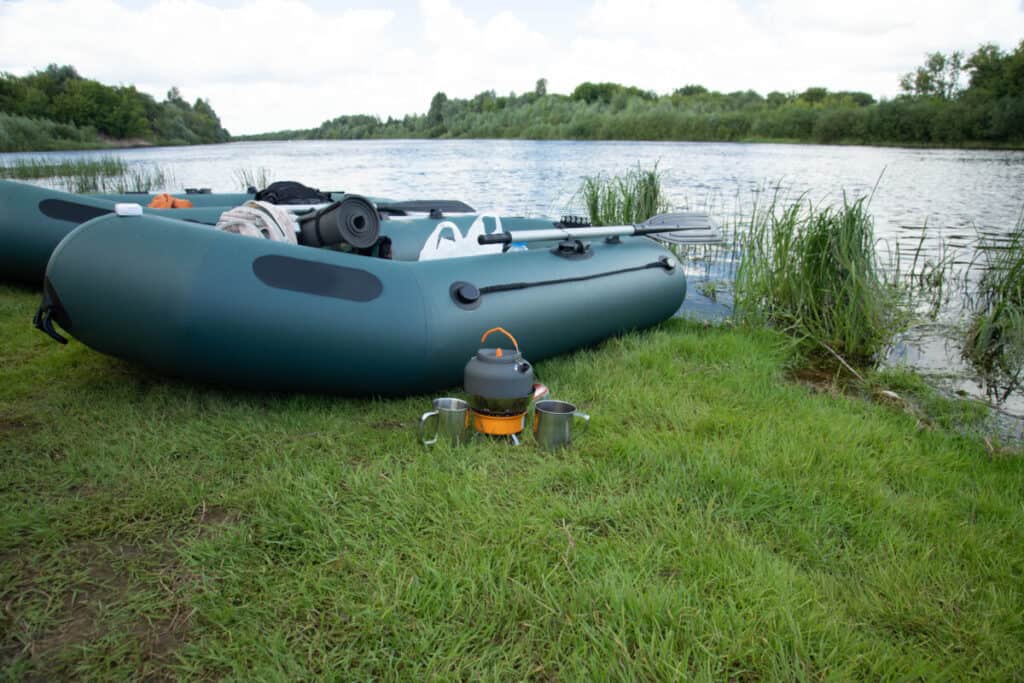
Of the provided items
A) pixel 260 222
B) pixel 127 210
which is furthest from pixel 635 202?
pixel 127 210

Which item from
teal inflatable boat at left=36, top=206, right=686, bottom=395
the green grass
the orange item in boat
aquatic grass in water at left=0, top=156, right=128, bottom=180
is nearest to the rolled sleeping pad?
teal inflatable boat at left=36, top=206, right=686, bottom=395

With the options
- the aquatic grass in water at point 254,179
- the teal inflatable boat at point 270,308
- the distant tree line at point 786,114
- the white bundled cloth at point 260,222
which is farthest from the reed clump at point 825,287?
the distant tree line at point 786,114

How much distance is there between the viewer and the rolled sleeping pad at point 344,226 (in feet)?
9.44

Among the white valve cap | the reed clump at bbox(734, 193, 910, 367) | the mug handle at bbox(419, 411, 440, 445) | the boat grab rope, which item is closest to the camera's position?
the mug handle at bbox(419, 411, 440, 445)

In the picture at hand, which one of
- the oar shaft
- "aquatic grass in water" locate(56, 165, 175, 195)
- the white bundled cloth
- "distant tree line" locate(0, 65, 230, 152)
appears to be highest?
"distant tree line" locate(0, 65, 230, 152)

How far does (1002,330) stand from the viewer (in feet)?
12.0

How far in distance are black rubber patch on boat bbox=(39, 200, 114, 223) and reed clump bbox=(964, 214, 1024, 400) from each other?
224 inches

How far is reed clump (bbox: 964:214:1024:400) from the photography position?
3480 mm

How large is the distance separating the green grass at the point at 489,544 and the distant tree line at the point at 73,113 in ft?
82.0

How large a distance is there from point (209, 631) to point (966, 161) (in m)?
21.3

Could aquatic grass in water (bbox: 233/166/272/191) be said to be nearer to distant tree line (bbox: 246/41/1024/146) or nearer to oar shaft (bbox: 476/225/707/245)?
oar shaft (bbox: 476/225/707/245)

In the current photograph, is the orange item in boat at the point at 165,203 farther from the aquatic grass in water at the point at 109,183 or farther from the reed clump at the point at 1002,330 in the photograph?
the aquatic grass in water at the point at 109,183

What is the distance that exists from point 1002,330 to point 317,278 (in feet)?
13.1

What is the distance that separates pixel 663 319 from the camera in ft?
12.5
